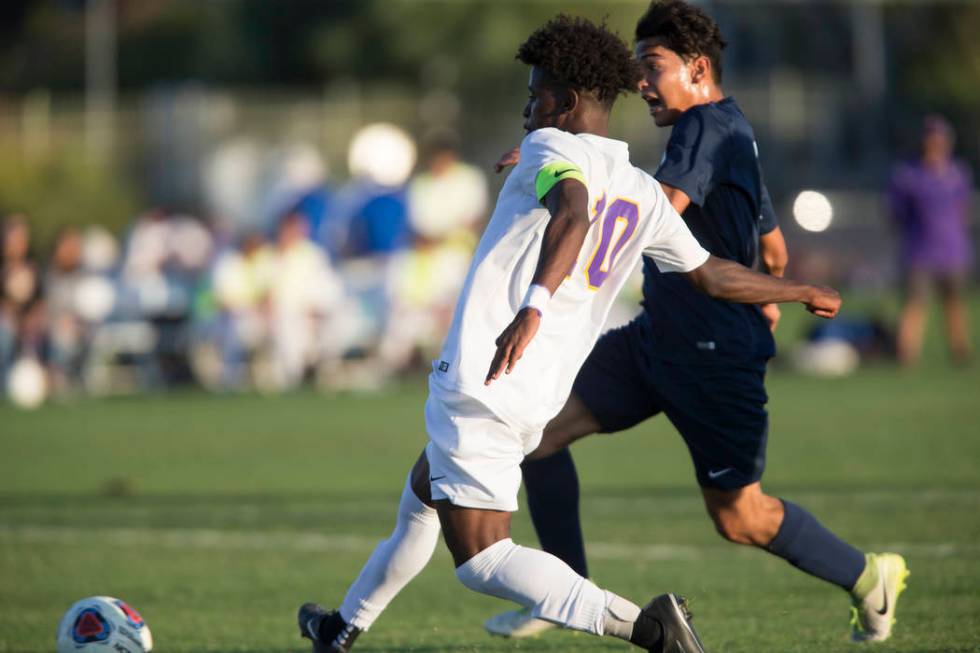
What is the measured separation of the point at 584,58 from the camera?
181 inches

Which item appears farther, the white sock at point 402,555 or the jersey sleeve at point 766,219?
the jersey sleeve at point 766,219

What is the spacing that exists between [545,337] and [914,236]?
1358 centimetres

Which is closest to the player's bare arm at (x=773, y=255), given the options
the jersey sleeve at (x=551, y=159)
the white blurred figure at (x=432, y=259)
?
the jersey sleeve at (x=551, y=159)

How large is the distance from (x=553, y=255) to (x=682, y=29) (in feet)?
5.52

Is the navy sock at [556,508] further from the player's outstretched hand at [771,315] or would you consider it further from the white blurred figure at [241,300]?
the white blurred figure at [241,300]

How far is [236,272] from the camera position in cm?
1956

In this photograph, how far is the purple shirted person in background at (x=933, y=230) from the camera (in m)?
17.0

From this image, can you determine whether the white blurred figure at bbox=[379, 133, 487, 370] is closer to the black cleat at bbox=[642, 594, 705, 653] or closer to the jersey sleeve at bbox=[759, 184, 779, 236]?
the jersey sleeve at bbox=[759, 184, 779, 236]

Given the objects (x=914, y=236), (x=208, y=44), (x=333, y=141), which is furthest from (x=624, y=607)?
(x=208, y=44)

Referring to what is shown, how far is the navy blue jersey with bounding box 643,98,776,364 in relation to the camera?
543 cm

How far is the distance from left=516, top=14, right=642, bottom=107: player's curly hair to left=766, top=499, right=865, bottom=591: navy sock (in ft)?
6.16

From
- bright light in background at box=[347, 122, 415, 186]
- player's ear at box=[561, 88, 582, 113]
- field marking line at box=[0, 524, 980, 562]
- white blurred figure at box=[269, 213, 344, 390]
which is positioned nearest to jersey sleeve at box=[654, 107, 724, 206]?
player's ear at box=[561, 88, 582, 113]

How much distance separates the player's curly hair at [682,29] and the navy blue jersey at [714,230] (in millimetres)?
221

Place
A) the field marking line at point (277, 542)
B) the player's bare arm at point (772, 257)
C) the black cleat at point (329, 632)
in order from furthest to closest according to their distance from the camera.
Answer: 1. the field marking line at point (277, 542)
2. the player's bare arm at point (772, 257)
3. the black cleat at point (329, 632)
